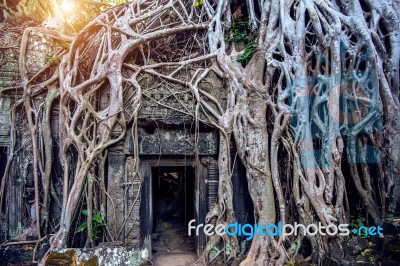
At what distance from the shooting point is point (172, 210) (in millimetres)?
6324

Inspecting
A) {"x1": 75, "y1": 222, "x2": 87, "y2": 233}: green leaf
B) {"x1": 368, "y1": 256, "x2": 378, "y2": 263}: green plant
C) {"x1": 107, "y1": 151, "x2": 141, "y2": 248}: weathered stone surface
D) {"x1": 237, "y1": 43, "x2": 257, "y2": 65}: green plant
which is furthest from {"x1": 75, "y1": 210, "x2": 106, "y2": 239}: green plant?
{"x1": 368, "y1": 256, "x2": 378, "y2": 263}: green plant

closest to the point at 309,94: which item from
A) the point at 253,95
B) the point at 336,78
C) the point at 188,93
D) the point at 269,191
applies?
the point at 336,78

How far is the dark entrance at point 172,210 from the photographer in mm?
4891

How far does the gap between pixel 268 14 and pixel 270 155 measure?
1.90m

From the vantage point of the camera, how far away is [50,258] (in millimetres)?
2311

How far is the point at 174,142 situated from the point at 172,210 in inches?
109

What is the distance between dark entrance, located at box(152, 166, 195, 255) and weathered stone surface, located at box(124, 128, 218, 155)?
0.76 meters

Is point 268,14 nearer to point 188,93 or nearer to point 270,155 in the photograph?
point 188,93

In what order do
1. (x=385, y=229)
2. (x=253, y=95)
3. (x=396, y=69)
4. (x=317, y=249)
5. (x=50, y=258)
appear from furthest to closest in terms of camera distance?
1. (x=253, y=95)
2. (x=396, y=69)
3. (x=317, y=249)
4. (x=385, y=229)
5. (x=50, y=258)

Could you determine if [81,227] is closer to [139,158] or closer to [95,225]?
[95,225]

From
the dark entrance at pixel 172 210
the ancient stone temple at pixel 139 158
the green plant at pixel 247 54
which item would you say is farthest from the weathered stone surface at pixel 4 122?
the green plant at pixel 247 54

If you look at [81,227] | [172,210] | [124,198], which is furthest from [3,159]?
[172,210]

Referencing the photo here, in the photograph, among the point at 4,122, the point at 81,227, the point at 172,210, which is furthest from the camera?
the point at 172,210

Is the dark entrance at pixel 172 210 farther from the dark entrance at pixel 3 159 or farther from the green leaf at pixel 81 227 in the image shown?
the dark entrance at pixel 3 159
